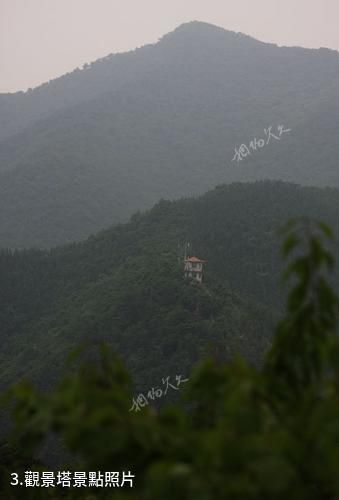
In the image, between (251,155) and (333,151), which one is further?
(251,155)

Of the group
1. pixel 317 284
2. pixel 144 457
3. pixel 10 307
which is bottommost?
pixel 10 307

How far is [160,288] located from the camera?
6581 centimetres

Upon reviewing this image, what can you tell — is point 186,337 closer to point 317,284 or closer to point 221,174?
point 317,284

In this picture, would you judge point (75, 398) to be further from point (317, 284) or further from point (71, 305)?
point (71, 305)

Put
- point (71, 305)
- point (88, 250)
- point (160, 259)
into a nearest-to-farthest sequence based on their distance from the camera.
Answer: point (160, 259), point (71, 305), point (88, 250)

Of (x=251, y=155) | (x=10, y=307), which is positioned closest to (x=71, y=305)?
(x=10, y=307)

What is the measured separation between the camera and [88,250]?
9138cm

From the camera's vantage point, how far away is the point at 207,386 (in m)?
2.97

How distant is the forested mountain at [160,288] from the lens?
194 ft

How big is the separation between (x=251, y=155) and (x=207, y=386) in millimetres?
197951

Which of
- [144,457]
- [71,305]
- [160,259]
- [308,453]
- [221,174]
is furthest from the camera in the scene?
[221,174]

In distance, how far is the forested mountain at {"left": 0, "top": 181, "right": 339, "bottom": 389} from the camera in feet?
194

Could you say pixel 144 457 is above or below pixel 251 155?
above

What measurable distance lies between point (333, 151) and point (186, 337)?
130 metres
